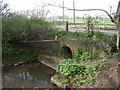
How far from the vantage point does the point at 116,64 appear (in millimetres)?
6352

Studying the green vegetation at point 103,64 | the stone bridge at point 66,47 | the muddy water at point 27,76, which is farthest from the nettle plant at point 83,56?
the muddy water at point 27,76

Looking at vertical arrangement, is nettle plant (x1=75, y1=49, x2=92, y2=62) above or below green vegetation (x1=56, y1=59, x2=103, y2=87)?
above

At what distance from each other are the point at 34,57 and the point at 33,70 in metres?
1.98

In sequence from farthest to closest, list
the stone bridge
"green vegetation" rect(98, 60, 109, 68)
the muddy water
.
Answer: the muddy water → the stone bridge → "green vegetation" rect(98, 60, 109, 68)

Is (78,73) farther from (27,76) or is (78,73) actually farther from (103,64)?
(27,76)

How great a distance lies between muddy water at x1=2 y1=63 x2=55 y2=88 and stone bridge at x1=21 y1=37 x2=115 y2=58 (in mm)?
1446

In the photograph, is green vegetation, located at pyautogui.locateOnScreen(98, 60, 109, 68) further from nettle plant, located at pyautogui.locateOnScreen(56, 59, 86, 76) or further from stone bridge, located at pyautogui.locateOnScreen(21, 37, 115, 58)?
stone bridge, located at pyautogui.locateOnScreen(21, 37, 115, 58)

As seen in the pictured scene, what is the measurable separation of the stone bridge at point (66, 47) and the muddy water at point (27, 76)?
145 cm

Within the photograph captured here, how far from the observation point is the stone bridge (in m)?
7.90

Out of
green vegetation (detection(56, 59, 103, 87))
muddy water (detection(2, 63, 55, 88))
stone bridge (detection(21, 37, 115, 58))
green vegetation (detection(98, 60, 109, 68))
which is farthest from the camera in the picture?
muddy water (detection(2, 63, 55, 88))

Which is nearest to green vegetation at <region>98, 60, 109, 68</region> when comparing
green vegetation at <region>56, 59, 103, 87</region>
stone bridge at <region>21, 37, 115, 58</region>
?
green vegetation at <region>56, 59, 103, 87</region>

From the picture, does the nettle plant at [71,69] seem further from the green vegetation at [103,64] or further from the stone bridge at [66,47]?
the stone bridge at [66,47]

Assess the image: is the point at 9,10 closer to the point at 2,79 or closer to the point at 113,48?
the point at 2,79

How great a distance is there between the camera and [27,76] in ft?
31.0
